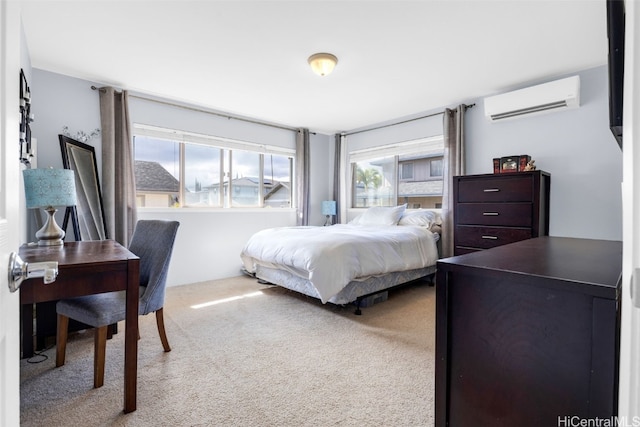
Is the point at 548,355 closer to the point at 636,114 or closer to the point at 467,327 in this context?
the point at 467,327

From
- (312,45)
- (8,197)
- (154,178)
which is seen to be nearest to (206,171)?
(154,178)

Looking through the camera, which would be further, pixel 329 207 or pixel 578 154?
pixel 329 207

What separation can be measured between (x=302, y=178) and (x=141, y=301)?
350 centimetres

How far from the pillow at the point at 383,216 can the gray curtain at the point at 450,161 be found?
588 mm

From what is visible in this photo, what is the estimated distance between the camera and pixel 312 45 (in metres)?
2.52

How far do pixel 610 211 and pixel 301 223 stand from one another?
375 centimetres

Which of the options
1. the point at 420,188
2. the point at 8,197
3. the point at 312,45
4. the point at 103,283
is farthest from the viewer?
the point at 420,188

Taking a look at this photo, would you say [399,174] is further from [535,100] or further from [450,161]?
[535,100]

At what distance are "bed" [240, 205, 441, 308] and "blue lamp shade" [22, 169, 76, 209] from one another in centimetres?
177

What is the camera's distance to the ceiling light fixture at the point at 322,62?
2.63 m

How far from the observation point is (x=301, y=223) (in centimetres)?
505

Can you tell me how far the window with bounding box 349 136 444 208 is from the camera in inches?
173

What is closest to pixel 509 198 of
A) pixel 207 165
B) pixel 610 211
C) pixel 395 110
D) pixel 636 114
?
pixel 610 211

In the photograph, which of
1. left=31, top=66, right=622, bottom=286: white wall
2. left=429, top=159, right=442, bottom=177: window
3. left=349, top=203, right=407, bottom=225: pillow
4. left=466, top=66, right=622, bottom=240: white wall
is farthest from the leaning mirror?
left=466, top=66, right=622, bottom=240: white wall
